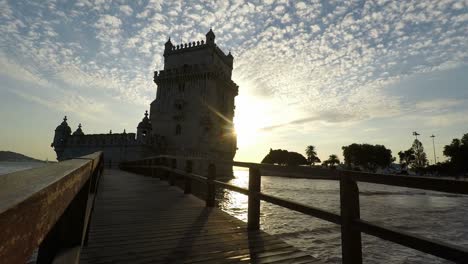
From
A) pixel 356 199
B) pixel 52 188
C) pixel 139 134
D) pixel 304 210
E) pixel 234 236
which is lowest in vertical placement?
pixel 234 236

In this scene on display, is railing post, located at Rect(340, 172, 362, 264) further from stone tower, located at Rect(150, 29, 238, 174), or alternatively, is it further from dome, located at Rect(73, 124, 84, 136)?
dome, located at Rect(73, 124, 84, 136)

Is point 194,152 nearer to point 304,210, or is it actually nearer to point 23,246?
point 304,210

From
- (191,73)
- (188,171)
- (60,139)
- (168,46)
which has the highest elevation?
(168,46)

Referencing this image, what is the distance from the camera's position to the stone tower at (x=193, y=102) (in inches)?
1566

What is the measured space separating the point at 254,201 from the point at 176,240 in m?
1.39

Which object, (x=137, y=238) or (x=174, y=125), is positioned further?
(x=174, y=125)

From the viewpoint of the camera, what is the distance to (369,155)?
8506 centimetres

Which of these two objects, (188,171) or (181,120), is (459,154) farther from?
(188,171)

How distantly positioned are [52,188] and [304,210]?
2.92 metres

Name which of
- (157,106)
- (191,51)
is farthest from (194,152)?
(191,51)

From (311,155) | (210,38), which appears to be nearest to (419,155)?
(311,155)

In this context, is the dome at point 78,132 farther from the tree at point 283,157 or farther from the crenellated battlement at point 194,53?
the tree at point 283,157

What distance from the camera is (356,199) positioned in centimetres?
261

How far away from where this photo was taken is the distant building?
121 feet
